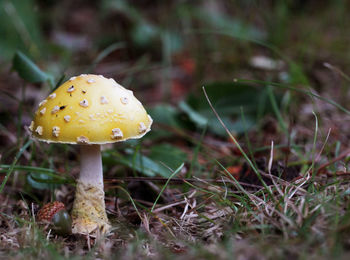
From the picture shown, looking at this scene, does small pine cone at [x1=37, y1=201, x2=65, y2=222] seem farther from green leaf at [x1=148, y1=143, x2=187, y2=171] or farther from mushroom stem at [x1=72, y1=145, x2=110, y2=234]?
green leaf at [x1=148, y1=143, x2=187, y2=171]

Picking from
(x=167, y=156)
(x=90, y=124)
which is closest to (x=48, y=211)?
(x=90, y=124)

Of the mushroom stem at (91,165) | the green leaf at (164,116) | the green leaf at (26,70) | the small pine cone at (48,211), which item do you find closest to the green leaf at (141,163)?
the mushroom stem at (91,165)

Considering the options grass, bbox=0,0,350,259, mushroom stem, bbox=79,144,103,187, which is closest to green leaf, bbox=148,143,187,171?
grass, bbox=0,0,350,259

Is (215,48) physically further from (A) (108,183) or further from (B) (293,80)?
(A) (108,183)

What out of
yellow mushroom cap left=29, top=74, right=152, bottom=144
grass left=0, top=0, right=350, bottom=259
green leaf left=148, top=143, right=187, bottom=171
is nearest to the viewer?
grass left=0, top=0, right=350, bottom=259

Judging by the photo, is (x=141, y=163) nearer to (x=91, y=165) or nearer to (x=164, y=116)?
(x=91, y=165)

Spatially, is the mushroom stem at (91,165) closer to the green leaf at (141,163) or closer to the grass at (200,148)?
the grass at (200,148)
